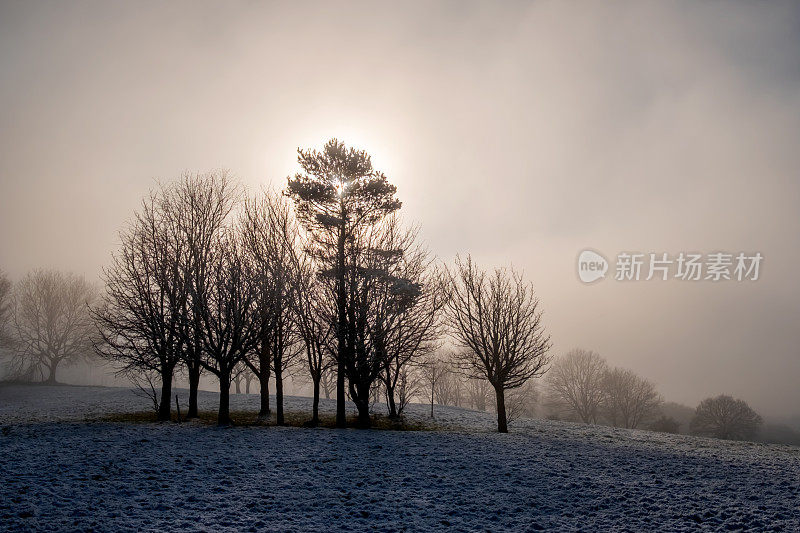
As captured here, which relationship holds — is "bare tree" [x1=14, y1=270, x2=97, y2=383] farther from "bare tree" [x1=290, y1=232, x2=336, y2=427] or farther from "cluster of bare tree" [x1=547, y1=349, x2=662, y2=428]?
"cluster of bare tree" [x1=547, y1=349, x2=662, y2=428]

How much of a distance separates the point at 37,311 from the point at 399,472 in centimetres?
6561

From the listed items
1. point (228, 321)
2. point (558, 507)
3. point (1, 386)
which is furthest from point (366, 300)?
point (1, 386)

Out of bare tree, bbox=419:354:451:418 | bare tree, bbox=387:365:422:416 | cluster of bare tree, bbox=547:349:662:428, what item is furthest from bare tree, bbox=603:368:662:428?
bare tree, bbox=387:365:422:416

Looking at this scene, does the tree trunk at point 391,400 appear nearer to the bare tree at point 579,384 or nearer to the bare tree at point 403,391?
the bare tree at point 403,391

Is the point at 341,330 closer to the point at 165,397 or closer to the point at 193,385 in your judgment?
the point at 193,385

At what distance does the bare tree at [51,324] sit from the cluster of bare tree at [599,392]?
68120 mm

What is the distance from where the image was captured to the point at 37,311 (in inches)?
2194

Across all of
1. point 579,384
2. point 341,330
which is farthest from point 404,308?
point 579,384

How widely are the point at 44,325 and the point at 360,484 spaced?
64691mm

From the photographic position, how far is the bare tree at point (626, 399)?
6147 centimetres

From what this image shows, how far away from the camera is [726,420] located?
58.1 meters

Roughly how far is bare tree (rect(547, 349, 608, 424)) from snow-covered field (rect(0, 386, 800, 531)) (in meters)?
47.1

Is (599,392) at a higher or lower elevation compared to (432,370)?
lower

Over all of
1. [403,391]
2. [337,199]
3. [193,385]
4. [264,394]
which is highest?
[337,199]
